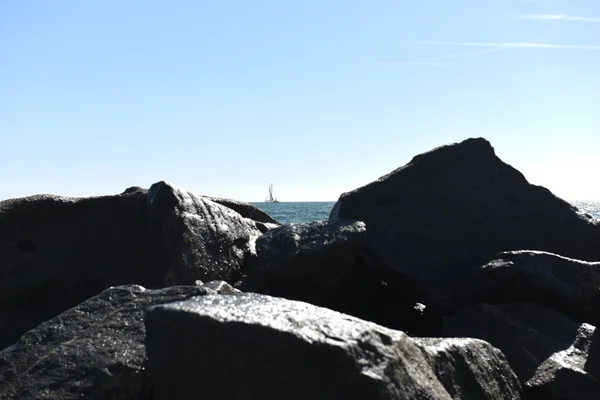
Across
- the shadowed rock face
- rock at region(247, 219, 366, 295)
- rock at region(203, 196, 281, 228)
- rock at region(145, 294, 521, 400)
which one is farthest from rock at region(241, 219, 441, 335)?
rock at region(145, 294, 521, 400)

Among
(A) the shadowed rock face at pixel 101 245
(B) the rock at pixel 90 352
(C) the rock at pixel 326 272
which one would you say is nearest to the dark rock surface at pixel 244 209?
(A) the shadowed rock face at pixel 101 245

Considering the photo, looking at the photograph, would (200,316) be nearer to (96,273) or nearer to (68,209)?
(96,273)

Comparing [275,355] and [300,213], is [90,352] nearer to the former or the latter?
[275,355]

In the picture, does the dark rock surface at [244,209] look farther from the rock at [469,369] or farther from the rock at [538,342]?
the rock at [469,369]

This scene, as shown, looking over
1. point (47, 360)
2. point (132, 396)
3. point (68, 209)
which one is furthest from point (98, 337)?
point (68, 209)

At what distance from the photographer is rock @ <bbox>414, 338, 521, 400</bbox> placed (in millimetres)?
3979

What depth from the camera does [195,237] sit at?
6.52m

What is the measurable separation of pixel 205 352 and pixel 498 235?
16.2ft

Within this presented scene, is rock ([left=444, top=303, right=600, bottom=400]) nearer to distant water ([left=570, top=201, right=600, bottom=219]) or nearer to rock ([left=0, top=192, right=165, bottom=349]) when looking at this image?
distant water ([left=570, top=201, right=600, bottom=219])

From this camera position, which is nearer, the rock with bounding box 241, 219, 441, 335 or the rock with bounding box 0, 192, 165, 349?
the rock with bounding box 241, 219, 441, 335

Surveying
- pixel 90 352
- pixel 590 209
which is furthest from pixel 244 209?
pixel 590 209

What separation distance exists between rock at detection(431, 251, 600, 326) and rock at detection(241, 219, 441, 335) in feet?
2.09

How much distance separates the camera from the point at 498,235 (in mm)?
7641

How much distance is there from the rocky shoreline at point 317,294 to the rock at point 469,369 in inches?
0.5
